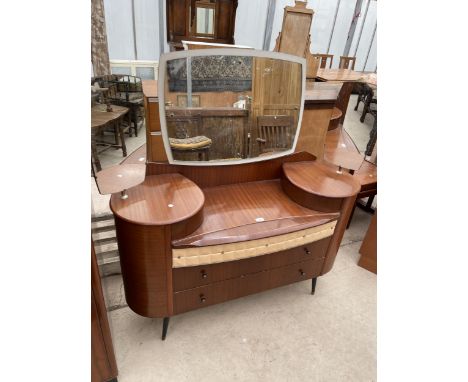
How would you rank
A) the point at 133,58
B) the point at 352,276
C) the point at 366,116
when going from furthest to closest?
the point at 366,116 < the point at 133,58 < the point at 352,276

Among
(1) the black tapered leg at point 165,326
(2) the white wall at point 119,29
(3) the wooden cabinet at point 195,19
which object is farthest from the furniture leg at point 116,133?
(1) the black tapered leg at point 165,326

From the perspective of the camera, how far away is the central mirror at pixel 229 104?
1.20 meters

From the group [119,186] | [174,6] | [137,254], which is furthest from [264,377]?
[174,6]

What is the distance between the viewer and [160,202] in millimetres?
1271

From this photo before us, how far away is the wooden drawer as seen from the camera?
1491 millimetres

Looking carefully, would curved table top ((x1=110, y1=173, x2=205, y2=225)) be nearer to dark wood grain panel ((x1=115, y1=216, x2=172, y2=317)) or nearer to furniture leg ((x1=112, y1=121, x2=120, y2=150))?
dark wood grain panel ((x1=115, y1=216, x2=172, y2=317))

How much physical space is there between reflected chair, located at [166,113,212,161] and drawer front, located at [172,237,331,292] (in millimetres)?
555

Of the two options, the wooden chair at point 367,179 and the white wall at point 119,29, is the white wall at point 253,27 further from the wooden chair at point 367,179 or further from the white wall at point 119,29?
the wooden chair at point 367,179

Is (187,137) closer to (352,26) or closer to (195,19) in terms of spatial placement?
(195,19)

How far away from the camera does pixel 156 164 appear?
144 centimetres

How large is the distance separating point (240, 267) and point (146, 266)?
0.48 m

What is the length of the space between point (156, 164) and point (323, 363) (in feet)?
4.77

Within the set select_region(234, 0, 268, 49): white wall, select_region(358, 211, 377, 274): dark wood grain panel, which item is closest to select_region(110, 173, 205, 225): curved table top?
select_region(358, 211, 377, 274): dark wood grain panel

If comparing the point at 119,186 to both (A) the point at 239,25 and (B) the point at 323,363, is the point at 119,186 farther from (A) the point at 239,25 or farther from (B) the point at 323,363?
(A) the point at 239,25
